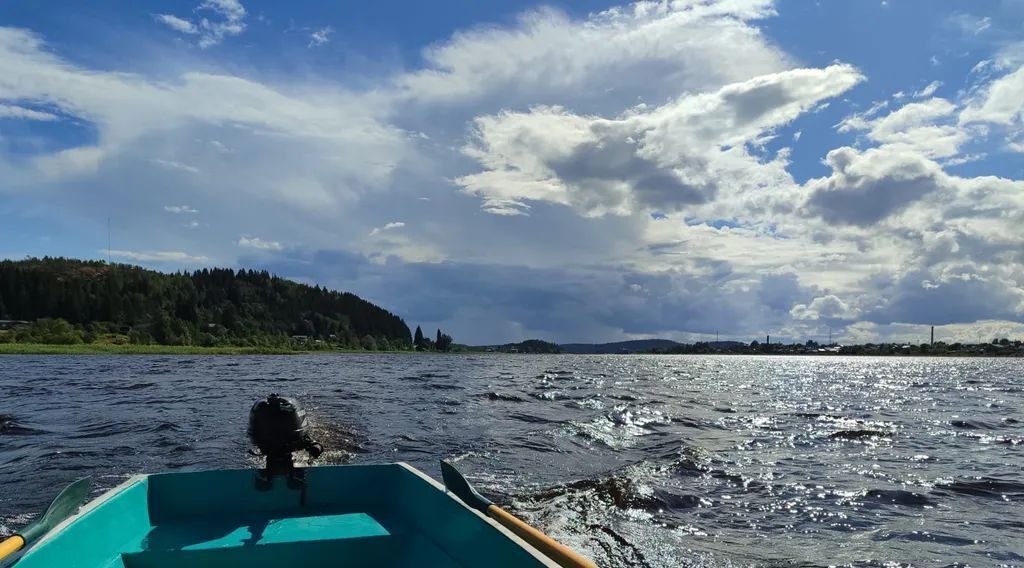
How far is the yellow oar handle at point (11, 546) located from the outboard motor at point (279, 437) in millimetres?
2867

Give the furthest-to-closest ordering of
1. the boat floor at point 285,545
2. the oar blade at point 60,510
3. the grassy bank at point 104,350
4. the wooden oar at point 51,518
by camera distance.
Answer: the grassy bank at point 104,350 < the boat floor at point 285,545 < the oar blade at point 60,510 < the wooden oar at point 51,518

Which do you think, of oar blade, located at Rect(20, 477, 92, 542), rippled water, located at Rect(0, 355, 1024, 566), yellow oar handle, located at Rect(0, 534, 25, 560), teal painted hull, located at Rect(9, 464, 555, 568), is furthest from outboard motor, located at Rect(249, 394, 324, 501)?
rippled water, located at Rect(0, 355, 1024, 566)

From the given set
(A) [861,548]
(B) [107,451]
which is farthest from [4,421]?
(A) [861,548]

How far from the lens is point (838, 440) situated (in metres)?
21.6

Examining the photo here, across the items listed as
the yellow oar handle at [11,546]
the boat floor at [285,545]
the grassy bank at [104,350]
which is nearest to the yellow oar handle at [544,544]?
the boat floor at [285,545]

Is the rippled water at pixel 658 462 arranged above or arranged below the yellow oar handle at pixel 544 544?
below

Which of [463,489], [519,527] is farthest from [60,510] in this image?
[519,527]

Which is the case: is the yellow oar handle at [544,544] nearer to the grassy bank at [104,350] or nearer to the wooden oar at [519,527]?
the wooden oar at [519,527]

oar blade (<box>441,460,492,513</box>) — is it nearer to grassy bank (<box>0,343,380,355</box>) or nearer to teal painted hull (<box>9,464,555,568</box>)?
teal painted hull (<box>9,464,555,568</box>)

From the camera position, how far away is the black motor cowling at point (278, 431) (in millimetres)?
7844

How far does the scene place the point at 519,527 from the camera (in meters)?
5.38

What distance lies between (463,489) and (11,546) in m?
3.58

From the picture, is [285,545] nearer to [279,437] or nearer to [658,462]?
[279,437]

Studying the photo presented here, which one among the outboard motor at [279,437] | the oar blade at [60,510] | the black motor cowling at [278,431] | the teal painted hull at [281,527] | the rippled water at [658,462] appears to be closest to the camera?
the oar blade at [60,510]
